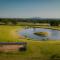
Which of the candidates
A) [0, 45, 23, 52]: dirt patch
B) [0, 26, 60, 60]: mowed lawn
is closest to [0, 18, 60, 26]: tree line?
[0, 26, 60, 60]: mowed lawn

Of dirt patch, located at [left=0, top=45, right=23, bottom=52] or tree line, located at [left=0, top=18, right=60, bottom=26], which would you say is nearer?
dirt patch, located at [left=0, top=45, right=23, bottom=52]

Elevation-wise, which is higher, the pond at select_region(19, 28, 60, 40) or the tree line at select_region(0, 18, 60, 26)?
the tree line at select_region(0, 18, 60, 26)

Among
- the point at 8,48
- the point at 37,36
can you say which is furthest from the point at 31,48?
the point at 8,48

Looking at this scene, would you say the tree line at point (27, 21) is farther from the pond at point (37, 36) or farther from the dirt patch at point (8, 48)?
the dirt patch at point (8, 48)

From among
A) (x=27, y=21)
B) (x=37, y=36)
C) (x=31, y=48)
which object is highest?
(x=27, y=21)

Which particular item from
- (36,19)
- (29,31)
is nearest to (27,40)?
(29,31)

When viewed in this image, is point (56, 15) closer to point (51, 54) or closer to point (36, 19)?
point (36, 19)

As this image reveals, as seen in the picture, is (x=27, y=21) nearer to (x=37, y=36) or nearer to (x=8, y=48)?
(x=37, y=36)

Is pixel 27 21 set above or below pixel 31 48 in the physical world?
above

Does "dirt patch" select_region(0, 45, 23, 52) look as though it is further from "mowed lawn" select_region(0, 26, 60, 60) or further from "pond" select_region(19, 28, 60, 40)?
"pond" select_region(19, 28, 60, 40)
